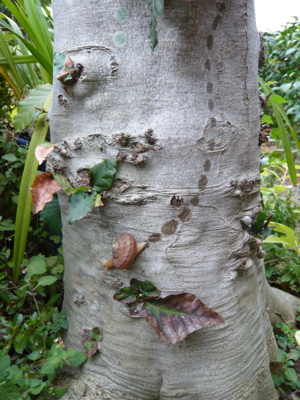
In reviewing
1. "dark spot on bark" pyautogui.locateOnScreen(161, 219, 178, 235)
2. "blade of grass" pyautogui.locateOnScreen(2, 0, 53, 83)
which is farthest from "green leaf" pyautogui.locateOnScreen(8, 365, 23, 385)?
"blade of grass" pyautogui.locateOnScreen(2, 0, 53, 83)

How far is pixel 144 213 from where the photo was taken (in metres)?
0.84

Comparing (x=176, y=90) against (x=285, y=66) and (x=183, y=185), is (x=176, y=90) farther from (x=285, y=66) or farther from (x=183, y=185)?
(x=285, y=66)

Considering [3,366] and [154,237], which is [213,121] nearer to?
[154,237]

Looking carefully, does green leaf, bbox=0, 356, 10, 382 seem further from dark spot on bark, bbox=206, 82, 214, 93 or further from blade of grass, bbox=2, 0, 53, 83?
blade of grass, bbox=2, 0, 53, 83

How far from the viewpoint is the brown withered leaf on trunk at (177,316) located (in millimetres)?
799

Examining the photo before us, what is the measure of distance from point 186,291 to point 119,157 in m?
0.38

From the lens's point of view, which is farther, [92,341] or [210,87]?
[92,341]

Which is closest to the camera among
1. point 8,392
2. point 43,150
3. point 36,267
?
point 8,392

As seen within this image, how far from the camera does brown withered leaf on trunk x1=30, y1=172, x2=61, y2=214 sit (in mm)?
904

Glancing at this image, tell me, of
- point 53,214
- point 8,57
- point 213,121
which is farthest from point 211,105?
point 8,57

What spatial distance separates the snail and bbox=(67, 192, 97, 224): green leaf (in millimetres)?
111

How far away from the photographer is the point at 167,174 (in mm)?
817

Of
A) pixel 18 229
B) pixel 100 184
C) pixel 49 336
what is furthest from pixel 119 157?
pixel 49 336

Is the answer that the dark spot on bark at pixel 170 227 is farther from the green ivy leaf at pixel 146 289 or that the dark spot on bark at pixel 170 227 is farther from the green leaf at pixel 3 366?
the green leaf at pixel 3 366
